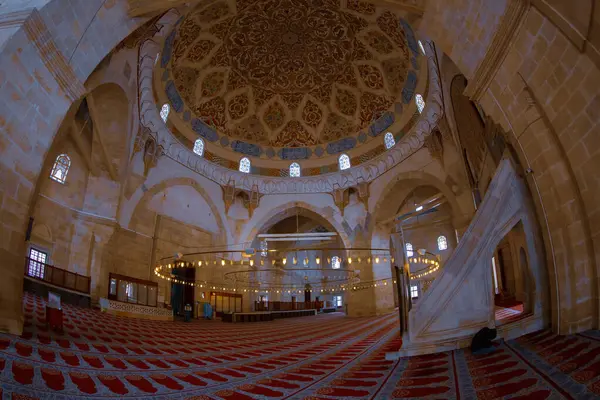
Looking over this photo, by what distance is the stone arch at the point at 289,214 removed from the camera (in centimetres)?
1706

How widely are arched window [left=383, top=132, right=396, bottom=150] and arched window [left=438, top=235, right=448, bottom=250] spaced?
6.94 meters

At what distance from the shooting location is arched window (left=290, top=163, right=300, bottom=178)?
59.6 ft

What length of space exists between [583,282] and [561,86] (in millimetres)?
2289

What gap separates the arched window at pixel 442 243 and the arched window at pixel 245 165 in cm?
1121

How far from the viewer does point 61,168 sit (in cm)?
1081

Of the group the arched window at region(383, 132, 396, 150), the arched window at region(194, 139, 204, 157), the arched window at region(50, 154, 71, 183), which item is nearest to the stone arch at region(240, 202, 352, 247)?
the arched window at region(194, 139, 204, 157)

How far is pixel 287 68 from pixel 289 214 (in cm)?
711

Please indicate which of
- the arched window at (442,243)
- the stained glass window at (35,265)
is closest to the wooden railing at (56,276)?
the stained glass window at (35,265)

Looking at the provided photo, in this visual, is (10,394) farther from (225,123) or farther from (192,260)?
(225,123)

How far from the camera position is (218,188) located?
655 inches

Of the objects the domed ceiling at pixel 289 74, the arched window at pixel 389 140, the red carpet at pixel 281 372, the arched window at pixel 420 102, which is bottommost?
the red carpet at pixel 281 372

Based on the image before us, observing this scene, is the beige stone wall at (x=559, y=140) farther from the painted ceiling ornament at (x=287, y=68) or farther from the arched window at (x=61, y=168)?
the arched window at (x=61, y=168)

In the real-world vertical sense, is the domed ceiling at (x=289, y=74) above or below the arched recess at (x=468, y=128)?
above

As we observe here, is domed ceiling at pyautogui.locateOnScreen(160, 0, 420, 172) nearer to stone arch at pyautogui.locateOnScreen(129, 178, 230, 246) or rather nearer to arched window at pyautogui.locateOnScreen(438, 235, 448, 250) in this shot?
stone arch at pyautogui.locateOnScreen(129, 178, 230, 246)
